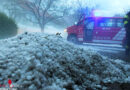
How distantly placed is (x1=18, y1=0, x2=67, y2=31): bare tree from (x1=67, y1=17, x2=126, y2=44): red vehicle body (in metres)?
7.24

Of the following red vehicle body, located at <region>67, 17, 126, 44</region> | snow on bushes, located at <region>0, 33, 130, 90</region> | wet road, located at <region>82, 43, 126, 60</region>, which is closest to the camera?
snow on bushes, located at <region>0, 33, 130, 90</region>

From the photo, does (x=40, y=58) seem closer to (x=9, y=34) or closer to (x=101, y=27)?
(x=9, y=34)

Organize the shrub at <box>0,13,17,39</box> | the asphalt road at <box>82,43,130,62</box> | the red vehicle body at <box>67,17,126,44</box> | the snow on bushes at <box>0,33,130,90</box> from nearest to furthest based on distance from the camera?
the snow on bushes at <box>0,33,130,90</box> → the asphalt road at <box>82,43,130,62</box> → the shrub at <box>0,13,17,39</box> → the red vehicle body at <box>67,17,126,44</box>

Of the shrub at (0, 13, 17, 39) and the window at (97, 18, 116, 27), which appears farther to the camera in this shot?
the window at (97, 18, 116, 27)

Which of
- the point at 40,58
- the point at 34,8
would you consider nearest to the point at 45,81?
the point at 40,58

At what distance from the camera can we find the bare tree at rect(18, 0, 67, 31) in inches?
579

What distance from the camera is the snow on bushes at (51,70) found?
1.81 metres

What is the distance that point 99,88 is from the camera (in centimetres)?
220

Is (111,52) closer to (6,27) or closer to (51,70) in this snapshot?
(51,70)

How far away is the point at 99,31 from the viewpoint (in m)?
9.55

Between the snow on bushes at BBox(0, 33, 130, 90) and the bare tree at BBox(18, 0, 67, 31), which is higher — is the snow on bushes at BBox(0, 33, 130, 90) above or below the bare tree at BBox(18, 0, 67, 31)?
below

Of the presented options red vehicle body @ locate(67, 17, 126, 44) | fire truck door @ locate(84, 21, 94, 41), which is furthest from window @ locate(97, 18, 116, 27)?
fire truck door @ locate(84, 21, 94, 41)

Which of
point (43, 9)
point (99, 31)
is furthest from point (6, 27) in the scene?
point (43, 9)

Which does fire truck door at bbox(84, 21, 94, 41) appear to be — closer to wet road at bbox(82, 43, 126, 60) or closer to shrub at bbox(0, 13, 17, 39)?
wet road at bbox(82, 43, 126, 60)
